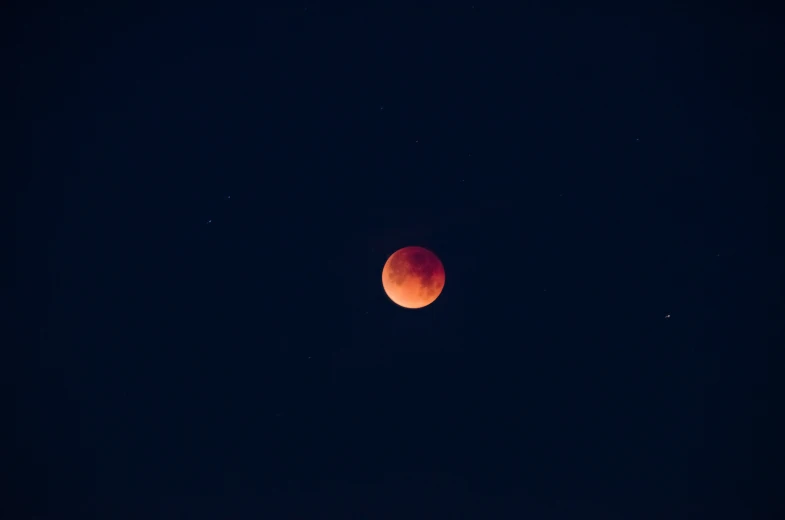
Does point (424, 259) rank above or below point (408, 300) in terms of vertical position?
above
